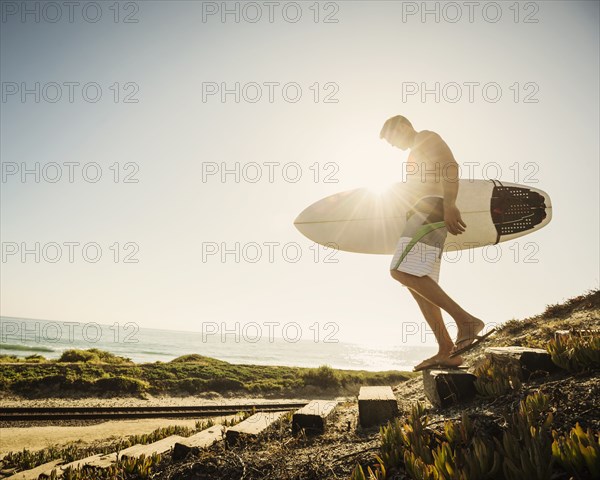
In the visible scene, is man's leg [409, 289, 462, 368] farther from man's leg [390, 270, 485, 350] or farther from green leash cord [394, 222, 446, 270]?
green leash cord [394, 222, 446, 270]

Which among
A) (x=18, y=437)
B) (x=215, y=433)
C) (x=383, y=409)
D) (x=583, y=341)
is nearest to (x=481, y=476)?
(x=383, y=409)

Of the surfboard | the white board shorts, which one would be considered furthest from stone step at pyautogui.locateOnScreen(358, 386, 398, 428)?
the surfboard

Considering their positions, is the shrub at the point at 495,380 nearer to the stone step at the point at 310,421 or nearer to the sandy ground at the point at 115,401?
the stone step at the point at 310,421

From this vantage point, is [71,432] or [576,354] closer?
[576,354]

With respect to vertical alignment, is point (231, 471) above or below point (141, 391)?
above

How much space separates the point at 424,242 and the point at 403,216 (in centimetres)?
284

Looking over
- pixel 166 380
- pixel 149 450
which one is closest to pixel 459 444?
pixel 149 450

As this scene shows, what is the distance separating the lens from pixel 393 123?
403cm

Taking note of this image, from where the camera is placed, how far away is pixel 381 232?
649 cm

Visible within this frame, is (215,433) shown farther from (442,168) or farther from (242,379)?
(242,379)

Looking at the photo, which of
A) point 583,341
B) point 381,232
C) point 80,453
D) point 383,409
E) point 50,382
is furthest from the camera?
point 50,382

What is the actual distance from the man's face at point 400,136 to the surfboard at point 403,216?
1262mm

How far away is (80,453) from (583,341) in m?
6.38

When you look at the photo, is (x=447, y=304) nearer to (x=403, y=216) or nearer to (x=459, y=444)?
(x=459, y=444)
